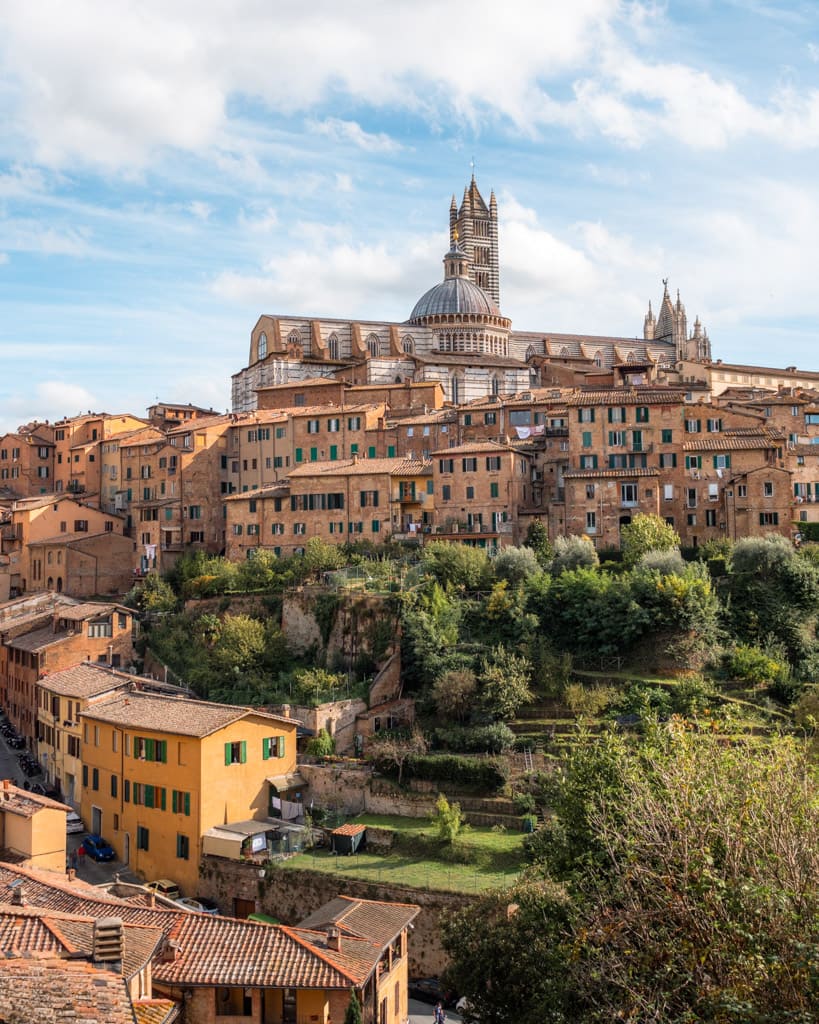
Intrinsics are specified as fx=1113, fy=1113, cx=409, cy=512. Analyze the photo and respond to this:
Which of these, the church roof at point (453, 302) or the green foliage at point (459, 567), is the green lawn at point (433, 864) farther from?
the church roof at point (453, 302)

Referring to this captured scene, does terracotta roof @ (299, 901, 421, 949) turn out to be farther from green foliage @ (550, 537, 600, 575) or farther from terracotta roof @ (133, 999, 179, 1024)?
green foliage @ (550, 537, 600, 575)

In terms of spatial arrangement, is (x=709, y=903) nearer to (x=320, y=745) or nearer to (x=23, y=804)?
(x=23, y=804)

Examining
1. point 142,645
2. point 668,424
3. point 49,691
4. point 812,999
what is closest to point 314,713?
point 49,691

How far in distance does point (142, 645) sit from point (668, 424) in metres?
27.3

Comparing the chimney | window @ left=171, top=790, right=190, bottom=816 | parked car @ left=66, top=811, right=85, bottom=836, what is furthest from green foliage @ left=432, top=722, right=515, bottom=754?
the chimney

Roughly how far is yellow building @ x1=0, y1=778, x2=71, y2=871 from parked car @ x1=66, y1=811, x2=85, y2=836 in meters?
5.95

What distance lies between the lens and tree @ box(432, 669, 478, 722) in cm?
4038

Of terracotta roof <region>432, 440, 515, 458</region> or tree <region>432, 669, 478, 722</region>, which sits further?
terracotta roof <region>432, 440, 515, 458</region>

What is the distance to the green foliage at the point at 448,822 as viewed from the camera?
3328cm

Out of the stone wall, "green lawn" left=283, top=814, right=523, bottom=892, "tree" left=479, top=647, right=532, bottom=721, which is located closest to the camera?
the stone wall

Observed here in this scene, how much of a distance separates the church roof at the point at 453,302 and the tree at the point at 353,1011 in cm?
7558

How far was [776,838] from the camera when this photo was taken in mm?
16484

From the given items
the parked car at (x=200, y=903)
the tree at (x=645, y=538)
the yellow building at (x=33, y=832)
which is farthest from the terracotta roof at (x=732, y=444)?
the yellow building at (x=33, y=832)

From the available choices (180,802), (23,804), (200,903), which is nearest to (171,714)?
(180,802)
